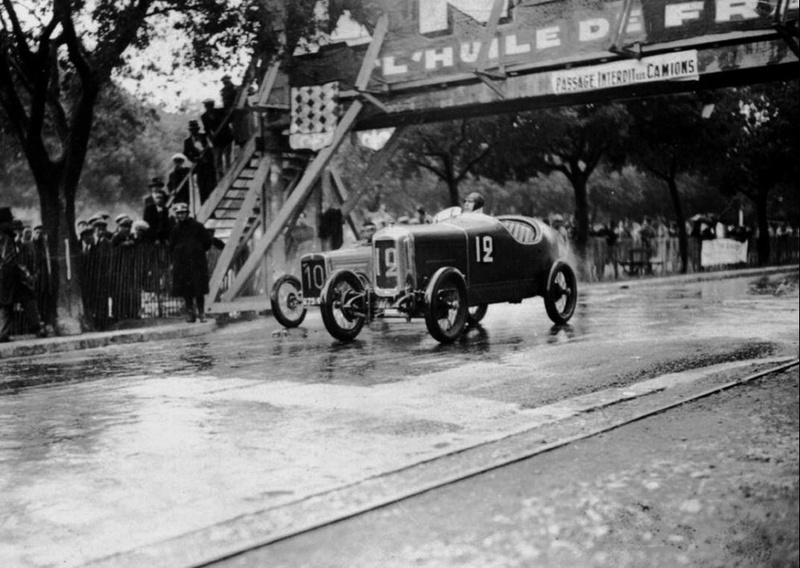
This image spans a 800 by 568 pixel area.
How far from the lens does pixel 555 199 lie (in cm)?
5653

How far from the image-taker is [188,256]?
16.8 meters

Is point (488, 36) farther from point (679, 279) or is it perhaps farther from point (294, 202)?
point (679, 279)

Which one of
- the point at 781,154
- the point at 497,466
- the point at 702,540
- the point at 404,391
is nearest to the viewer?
the point at 702,540

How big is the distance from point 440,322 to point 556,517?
7.26 metres

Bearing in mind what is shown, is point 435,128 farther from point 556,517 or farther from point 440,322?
point 556,517

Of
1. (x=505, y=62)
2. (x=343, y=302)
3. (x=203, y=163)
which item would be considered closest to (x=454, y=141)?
(x=203, y=163)

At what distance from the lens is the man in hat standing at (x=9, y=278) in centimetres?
1409

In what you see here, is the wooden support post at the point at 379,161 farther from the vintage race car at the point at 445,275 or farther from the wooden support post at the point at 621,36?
the vintage race car at the point at 445,275

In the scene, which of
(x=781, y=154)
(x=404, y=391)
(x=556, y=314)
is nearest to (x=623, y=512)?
(x=404, y=391)

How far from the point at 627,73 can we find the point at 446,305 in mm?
6725

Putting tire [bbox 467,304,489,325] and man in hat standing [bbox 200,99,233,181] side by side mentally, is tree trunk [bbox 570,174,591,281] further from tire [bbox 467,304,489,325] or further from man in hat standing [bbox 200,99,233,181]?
tire [bbox 467,304,489,325]

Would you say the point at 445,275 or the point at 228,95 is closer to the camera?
the point at 445,275

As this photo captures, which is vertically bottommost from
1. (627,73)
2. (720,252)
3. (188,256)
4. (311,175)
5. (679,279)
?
(679,279)

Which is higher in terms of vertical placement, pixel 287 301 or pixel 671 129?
pixel 671 129
